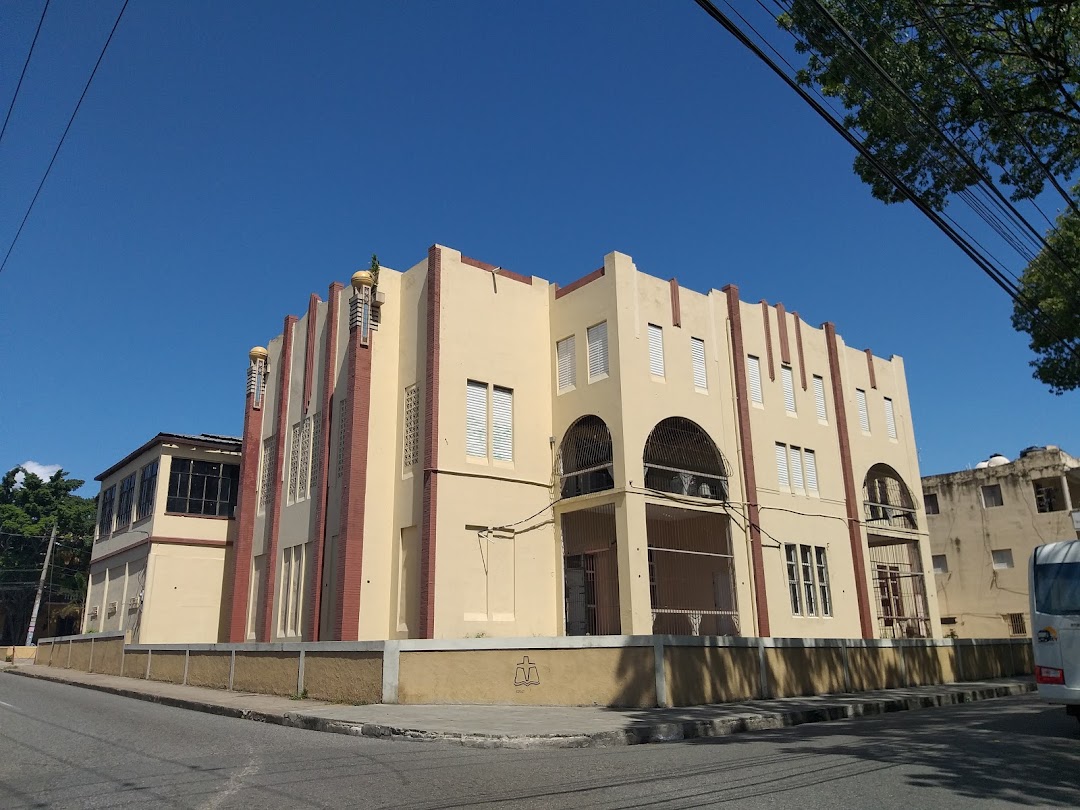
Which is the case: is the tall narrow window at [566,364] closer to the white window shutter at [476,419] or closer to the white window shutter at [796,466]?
the white window shutter at [476,419]

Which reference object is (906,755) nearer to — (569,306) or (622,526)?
(622,526)

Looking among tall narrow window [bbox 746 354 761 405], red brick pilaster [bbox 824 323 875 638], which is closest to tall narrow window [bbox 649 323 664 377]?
tall narrow window [bbox 746 354 761 405]

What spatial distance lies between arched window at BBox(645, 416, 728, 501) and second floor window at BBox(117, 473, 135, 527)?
20816 mm

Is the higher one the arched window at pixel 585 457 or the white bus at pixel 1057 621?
the arched window at pixel 585 457

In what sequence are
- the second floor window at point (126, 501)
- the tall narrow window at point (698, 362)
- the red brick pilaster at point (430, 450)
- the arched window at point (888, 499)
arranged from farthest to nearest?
the second floor window at point (126, 501) < the arched window at point (888, 499) < the tall narrow window at point (698, 362) < the red brick pilaster at point (430, 450)

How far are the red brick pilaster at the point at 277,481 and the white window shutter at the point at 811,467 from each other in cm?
1535

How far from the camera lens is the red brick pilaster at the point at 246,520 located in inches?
972

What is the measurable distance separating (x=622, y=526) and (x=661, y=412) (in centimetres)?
329

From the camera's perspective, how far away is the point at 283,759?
8875 millimetres

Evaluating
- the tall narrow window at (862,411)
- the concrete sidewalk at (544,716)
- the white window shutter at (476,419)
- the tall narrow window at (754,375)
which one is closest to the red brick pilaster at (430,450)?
the white window shutter at (476,419)

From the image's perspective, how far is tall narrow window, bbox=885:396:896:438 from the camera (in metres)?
27.9

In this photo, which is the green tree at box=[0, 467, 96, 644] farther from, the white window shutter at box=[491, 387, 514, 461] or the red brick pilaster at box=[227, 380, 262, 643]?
the white window shutter at box=[491, 387, 514, 461]

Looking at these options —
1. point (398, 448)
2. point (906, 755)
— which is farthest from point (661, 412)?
point (906, 755)

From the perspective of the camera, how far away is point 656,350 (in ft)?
69.4
